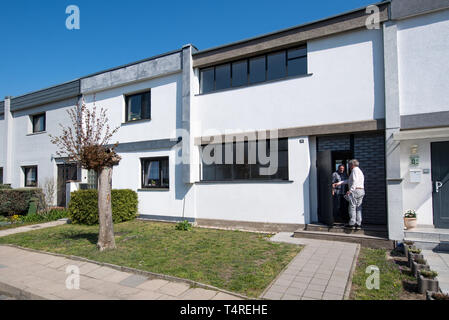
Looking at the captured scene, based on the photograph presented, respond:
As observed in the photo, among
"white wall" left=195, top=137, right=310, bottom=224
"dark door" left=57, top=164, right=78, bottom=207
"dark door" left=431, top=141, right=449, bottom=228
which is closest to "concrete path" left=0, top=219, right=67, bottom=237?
"dark door" left=57, top=164, right=78, bottom=207

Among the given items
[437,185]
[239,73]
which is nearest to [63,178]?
[239,73]

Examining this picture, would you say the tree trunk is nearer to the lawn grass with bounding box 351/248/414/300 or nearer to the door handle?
the lawn grass with bounding box 351/248/414/300

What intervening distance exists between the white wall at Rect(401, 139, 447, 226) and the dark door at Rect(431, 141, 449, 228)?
0.11 metres

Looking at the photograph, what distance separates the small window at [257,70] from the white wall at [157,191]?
13.2ft

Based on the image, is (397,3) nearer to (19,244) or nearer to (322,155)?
(322,155)

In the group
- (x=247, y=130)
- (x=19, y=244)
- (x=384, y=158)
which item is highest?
(x=247, y=130)

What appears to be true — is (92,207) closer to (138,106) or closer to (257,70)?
(138,106)

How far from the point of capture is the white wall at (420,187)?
24.7 ft

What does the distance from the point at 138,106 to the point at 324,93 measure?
321 inches

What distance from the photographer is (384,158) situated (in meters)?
7.93

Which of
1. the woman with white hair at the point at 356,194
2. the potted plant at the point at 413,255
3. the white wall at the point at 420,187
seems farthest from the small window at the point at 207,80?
the potted plant at the point at 413,255

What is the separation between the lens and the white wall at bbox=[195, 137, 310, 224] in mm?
8656
